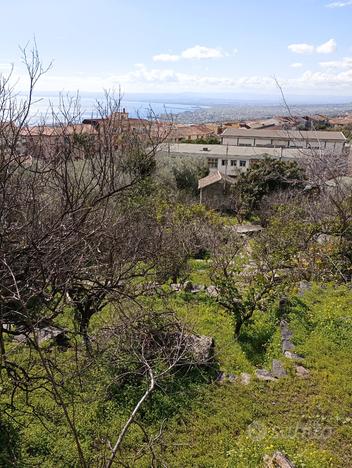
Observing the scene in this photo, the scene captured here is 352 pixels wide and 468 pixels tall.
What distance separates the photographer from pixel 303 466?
13.4 ft

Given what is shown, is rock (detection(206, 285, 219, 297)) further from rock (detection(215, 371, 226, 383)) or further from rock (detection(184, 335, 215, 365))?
rock (detection(215, 371, 226, 383))

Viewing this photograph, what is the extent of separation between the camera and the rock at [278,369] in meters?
6.50

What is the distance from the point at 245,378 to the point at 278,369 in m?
0.64

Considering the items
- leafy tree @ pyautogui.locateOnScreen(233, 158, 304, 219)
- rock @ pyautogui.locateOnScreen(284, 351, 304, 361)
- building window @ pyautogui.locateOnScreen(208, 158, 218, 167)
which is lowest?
rock @ pyautogui.locateOnScreen(284, 351, 304, 361)

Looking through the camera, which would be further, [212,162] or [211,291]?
[212,162]

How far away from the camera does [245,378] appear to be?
6.45 m

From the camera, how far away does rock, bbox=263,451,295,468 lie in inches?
159

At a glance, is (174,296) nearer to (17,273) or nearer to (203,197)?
(17,273)

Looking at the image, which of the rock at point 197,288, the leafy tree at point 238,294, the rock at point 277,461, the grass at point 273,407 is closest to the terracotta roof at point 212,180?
the rock at point 197,288

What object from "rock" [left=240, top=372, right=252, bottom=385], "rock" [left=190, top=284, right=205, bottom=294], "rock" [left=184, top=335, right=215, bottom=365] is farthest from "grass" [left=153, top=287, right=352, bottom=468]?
"rock" [left=190, top=284, right=205, bottom=294]

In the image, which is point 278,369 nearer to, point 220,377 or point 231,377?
point 231,377

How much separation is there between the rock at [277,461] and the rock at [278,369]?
2.33 m

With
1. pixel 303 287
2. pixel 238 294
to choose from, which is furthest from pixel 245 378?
pixel 303 287

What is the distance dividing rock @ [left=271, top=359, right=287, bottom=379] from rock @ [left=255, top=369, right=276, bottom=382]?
80 mm
